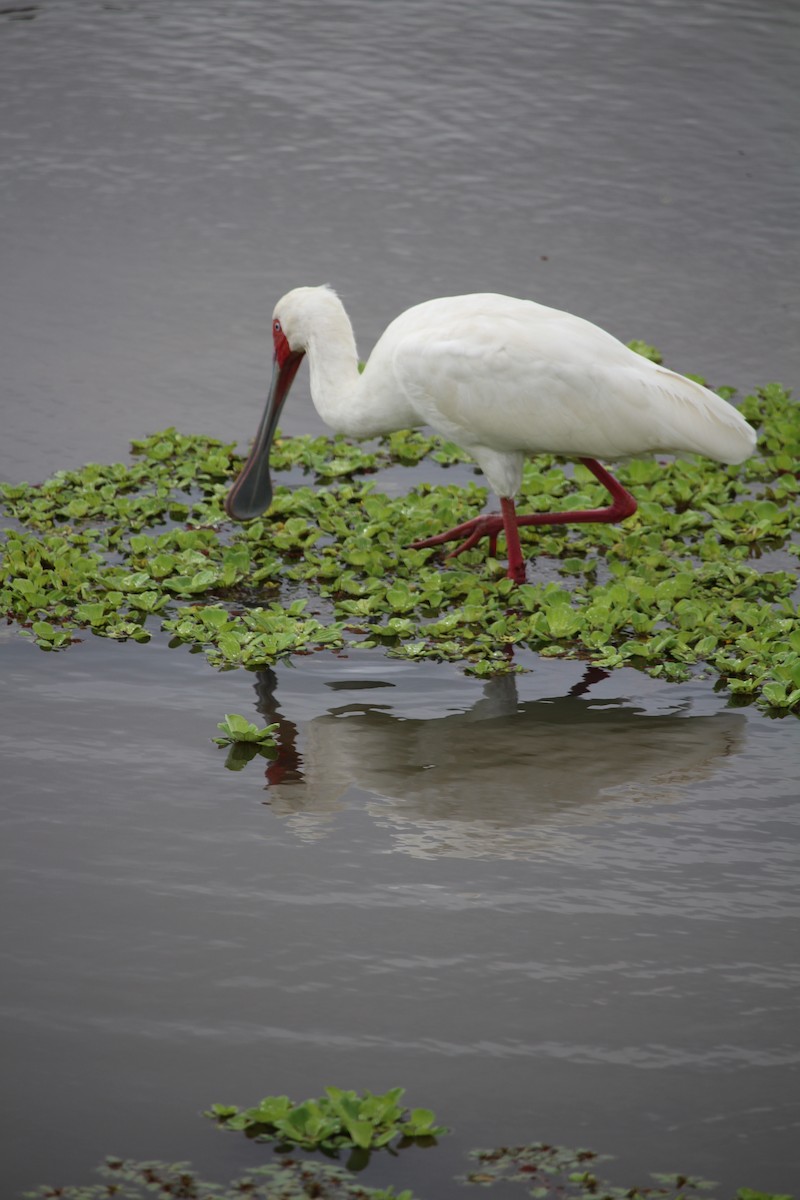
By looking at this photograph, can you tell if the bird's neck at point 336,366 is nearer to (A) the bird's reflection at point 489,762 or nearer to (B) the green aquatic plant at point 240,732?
(A) the bird's reflection at point 489,762

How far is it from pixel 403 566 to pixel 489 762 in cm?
166

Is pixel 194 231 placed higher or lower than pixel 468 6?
lower

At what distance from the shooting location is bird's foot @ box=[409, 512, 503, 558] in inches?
253

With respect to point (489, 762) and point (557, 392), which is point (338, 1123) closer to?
point (489, 762)

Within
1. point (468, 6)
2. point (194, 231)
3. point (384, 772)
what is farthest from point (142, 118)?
point (384, 772)

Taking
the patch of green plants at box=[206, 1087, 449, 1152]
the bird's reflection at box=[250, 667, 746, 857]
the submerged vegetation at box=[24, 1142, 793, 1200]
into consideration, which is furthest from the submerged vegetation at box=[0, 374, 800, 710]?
the submerged vegetation at box=[24, 1142, 793, 1200]

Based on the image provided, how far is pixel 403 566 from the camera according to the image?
642cm

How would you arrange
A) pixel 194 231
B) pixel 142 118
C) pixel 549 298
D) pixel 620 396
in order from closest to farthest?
pixel 620 396 → pixel 549 298 → pixel 194 231 → pixel 142 118

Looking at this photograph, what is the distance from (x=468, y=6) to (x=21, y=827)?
1172cm

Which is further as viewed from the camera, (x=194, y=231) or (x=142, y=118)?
(x=142, y=118)

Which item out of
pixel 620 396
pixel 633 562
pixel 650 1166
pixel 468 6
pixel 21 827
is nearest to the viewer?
pixel 650 1166

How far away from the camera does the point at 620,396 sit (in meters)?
6.01

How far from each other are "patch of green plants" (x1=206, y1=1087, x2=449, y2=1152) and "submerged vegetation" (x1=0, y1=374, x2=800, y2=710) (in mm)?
1842

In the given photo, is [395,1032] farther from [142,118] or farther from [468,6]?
[468,6]
